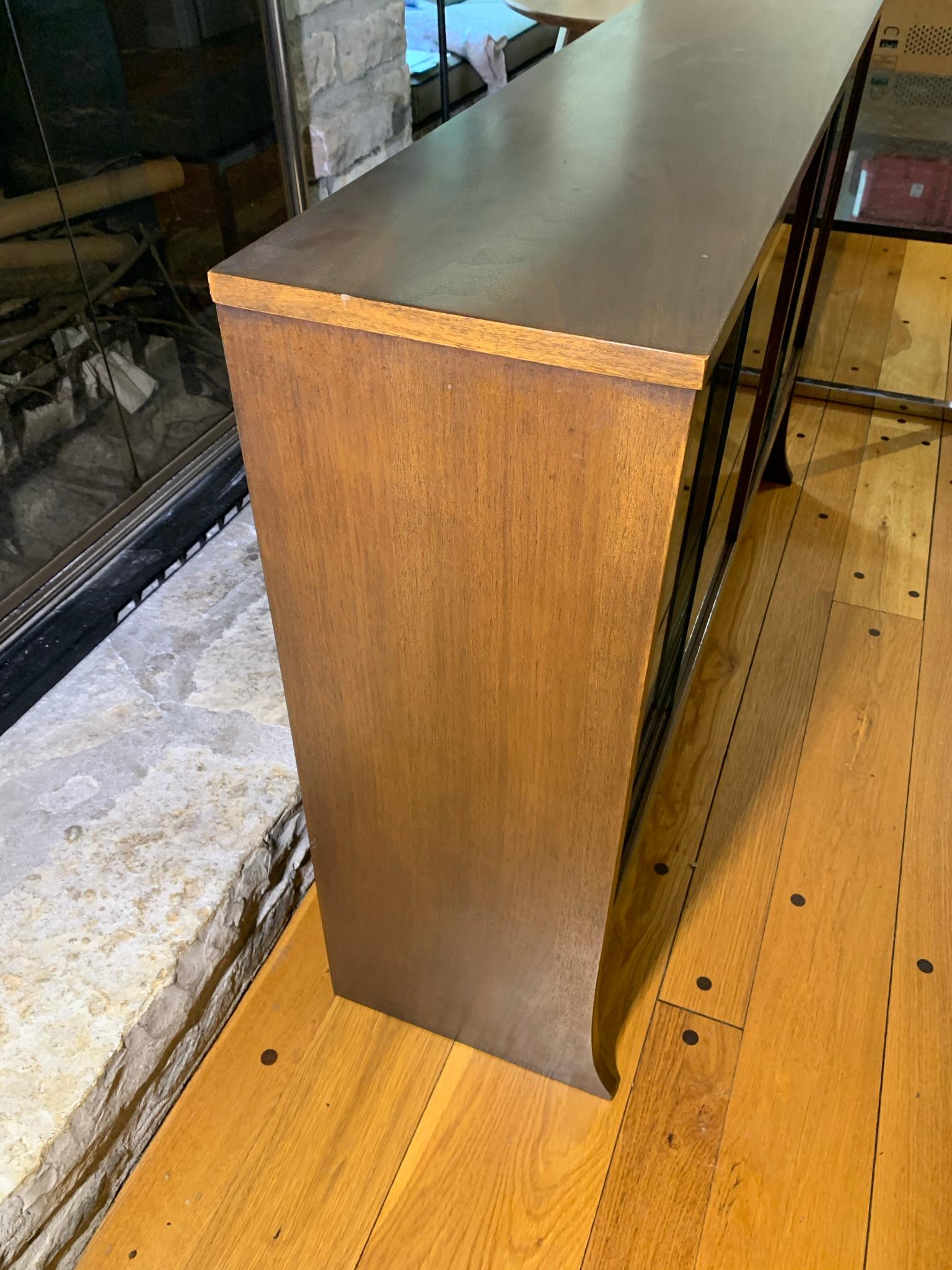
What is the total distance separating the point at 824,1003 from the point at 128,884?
79cm

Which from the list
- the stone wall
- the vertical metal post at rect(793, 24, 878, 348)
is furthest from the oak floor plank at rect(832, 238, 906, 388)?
the stone wall

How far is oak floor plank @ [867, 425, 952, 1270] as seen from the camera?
0.97 m

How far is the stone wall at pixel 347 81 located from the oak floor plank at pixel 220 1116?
3.90ft

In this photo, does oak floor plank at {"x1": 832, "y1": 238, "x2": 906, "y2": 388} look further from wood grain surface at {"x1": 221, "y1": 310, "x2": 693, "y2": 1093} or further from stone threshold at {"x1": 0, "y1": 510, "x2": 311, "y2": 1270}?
wood grain surface at {"x1": 221, "y1": 310, "x2": 693, "y2": 1093}

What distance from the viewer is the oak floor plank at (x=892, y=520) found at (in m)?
1.73

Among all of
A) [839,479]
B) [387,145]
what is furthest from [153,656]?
[839,479]

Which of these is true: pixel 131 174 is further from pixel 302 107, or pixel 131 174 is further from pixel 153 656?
pixel 153 656

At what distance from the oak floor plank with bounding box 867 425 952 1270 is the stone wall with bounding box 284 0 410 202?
1.25 meters

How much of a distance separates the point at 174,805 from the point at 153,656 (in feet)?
0.82

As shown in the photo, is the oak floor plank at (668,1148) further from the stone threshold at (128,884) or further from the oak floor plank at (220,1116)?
the stone threshold at (128,884)

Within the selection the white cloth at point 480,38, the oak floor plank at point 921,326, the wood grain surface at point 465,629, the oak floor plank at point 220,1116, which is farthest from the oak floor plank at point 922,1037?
the white cloth at point 480,38

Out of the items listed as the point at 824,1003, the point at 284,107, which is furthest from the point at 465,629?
the point at 284,107

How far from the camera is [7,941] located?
996 millimetres

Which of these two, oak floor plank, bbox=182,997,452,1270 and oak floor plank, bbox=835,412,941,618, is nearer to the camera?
oak floor plank, bbox=182,997,452,1270
